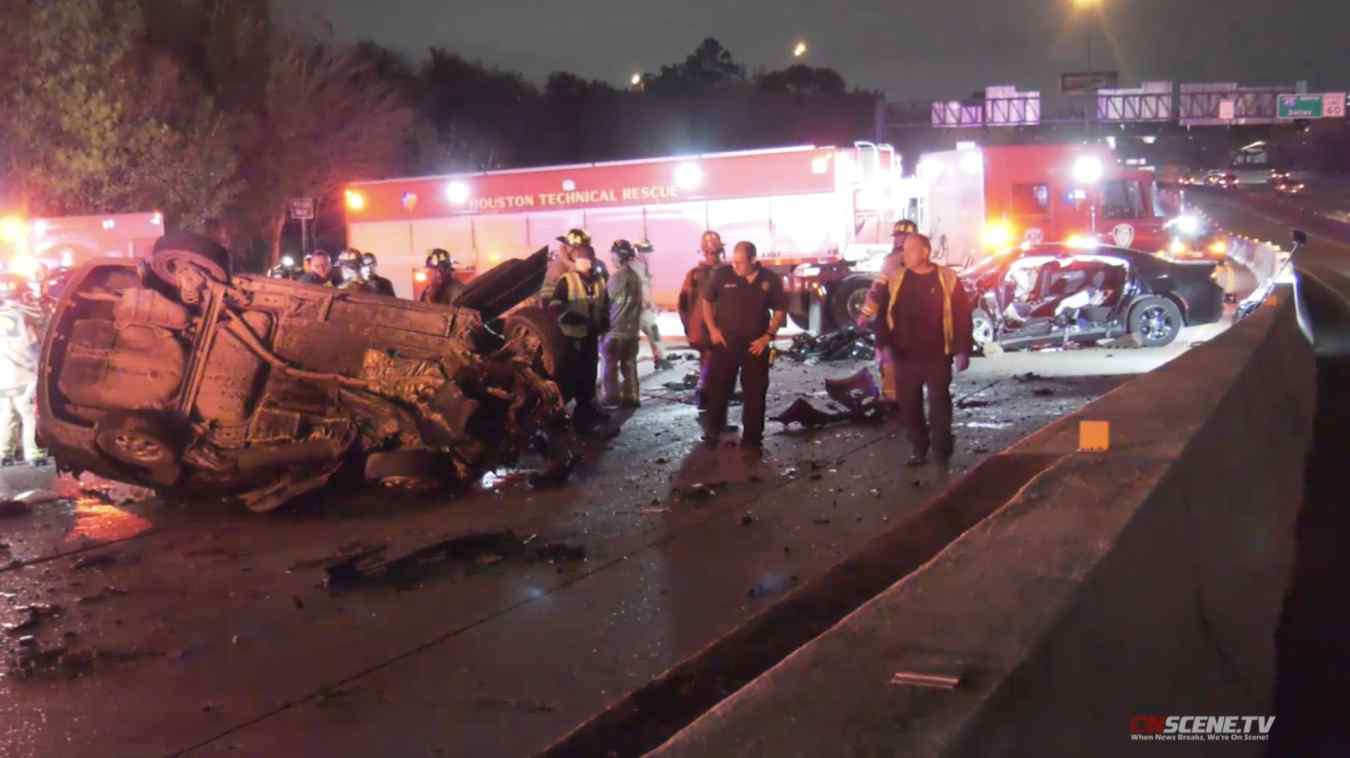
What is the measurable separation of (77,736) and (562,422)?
4893 mm

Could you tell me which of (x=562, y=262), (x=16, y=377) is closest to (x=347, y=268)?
(x=562, y=262)

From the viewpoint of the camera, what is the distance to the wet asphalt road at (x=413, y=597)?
4.67 metres

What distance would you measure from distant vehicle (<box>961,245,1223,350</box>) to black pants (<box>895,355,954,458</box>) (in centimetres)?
746

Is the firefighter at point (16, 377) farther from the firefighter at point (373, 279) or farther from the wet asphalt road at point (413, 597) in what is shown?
the firefighter at point (373, 279)

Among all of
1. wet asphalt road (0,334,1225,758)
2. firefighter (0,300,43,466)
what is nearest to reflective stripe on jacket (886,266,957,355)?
wet asphalt road (0,334,1225,758)

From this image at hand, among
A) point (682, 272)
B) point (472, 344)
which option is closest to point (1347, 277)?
point (682, 272)

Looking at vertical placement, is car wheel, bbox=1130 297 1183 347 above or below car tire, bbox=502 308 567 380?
below

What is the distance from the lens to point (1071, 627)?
2943 mm

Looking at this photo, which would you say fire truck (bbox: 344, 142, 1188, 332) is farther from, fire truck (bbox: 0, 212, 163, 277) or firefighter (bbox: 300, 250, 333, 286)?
firefighter (bbox: 300, 250, 333, 286)

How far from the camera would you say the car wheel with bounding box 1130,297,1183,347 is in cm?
1598

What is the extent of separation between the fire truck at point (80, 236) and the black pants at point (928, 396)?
18961 mm

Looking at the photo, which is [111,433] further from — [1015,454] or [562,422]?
[1015,454]

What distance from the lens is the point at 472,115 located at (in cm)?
5681

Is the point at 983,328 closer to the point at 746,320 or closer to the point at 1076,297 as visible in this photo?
the point at 1076,297
